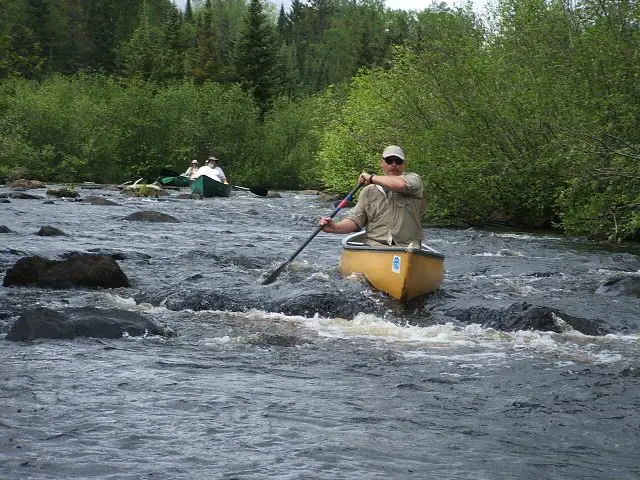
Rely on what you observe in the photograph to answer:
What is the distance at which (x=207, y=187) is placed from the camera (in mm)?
32469

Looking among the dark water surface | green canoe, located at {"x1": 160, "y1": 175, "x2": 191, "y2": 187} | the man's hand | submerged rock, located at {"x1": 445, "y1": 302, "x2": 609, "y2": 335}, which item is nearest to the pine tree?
green canoe, located at {"x1": 160, "y1": 175, "x2": 191, "y2": 187}

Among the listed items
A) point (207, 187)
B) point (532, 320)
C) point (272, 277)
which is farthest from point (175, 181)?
point (532, 320)

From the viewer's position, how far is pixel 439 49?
22172 millimetres

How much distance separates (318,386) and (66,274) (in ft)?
16.6

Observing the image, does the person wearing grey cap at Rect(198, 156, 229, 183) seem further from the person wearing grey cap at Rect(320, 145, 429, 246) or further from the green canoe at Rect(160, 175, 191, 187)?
the person wearing grey cap at Rect(320, 145, 429, 246)

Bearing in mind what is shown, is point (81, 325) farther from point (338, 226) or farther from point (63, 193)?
point (63, 193)

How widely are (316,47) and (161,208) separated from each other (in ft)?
311

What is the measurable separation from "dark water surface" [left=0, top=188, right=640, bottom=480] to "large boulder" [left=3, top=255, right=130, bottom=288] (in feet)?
0.93

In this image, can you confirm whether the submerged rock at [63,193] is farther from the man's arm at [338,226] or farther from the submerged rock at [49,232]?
the man's arm at [338,226]

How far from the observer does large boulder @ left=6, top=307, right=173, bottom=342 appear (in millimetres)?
7508

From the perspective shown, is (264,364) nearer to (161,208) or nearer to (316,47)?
(161,208)

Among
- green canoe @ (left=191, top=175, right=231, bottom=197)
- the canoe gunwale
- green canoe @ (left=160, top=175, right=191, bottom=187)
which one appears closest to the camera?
the canoe gunwale

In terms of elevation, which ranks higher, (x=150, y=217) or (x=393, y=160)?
(x=393, y=160)

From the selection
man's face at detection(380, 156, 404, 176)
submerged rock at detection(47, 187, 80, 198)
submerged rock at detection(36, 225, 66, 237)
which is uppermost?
A: man's face at detection(380, 156, 404, 176)
